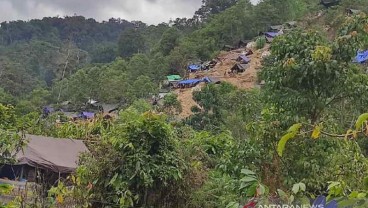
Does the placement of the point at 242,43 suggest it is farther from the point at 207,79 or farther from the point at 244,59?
the point at 207,79

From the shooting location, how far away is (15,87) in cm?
3959

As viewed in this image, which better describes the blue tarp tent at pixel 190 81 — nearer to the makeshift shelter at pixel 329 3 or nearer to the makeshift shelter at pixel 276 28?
the makeshift shelter at pixel 276 28

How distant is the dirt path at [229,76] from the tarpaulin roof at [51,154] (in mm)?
17607

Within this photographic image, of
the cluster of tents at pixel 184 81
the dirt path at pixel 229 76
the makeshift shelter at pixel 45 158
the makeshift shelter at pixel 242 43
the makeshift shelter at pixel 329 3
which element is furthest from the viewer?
the makeshift shelter at pixel 242 43

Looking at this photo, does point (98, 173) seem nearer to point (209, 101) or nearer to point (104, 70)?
point (209, 101)

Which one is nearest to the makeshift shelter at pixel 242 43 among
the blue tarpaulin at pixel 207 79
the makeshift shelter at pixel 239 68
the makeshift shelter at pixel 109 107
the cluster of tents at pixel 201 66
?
the cluster of tents at pixel 201 66

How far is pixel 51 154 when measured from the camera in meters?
10.3

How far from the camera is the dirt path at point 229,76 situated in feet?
101

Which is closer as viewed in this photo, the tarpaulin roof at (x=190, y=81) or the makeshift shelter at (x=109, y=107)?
the makeshift shelter at (x=109, y=107)

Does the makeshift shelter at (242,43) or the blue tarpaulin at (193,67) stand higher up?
the makeshift shelter at (242,43)

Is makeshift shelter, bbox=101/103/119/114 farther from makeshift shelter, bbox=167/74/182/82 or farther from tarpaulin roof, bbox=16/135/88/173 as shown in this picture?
tarpaulin roof, bbox=16/135/88/173

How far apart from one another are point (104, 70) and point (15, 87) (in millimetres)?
8129

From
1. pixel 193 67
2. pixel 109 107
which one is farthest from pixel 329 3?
pixel 109 107

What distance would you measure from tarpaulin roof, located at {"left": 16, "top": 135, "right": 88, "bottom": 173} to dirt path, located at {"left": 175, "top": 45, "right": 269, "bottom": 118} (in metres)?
17.6
